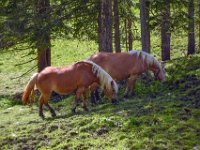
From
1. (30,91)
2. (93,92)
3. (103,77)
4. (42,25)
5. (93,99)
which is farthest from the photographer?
(42,25)

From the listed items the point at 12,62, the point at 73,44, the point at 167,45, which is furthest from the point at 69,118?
the point at 73,44

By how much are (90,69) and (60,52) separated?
19.3 m

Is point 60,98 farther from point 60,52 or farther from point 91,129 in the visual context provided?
point 60,52

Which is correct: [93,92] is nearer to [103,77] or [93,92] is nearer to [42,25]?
[103,77]

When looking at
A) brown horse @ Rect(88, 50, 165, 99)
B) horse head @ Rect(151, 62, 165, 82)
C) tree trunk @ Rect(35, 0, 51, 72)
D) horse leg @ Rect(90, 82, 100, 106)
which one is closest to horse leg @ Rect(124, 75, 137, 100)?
brown horse @ Rect(88, 50, 165, 99)

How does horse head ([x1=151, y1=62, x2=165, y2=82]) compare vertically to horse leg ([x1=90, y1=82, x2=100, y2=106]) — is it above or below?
above

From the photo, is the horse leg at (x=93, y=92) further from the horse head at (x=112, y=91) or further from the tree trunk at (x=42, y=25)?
the tree trunk at (x=42, y=25)

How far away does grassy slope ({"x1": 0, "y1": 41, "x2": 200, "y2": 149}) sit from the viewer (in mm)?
8391

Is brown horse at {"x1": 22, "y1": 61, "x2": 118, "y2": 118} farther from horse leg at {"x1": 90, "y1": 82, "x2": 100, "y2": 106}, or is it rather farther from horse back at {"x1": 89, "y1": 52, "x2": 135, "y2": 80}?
horse back at {"x1": 89, "y1": 52, "x2": 135, "y2": 80}

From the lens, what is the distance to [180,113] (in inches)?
370

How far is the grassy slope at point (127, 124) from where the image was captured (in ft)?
27.5

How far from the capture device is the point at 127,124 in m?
9.19

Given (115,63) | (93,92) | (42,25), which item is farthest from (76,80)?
(42,25)

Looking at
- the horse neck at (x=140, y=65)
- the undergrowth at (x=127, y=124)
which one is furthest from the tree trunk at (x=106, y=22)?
the undergrowth at (x=127, y=124)
